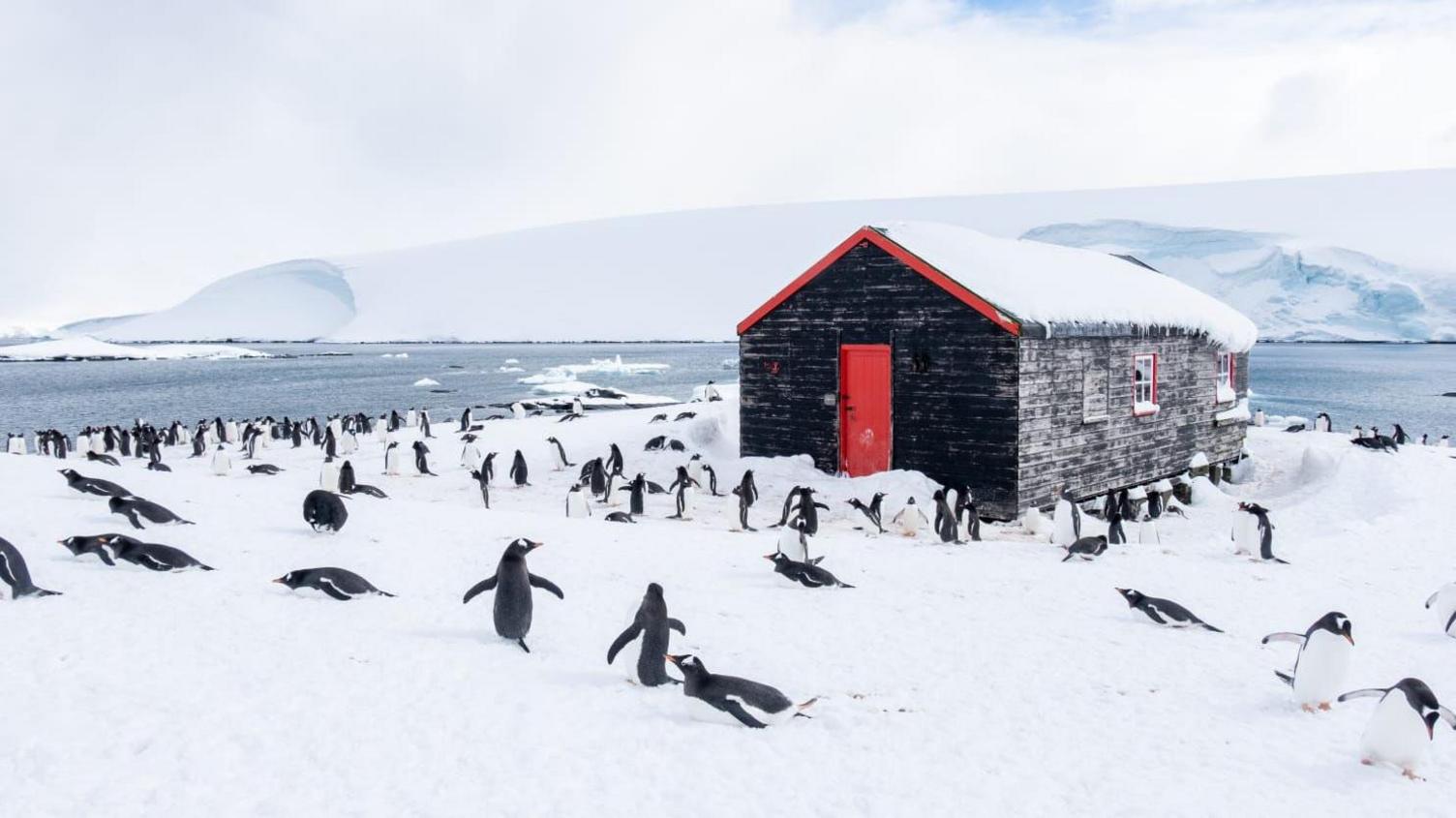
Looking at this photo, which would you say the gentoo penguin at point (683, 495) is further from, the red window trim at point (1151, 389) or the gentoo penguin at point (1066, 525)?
the red window trim at point (1151, 389)

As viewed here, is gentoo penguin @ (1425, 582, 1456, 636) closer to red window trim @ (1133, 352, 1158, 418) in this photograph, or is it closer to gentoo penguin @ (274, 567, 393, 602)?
red window trim @ (1133, 352, 1158, 418)

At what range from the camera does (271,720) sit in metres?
→ 4.67

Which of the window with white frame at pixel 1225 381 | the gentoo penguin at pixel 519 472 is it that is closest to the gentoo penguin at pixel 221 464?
the gentoo penguin at pixel 519 472

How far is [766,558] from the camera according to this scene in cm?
863

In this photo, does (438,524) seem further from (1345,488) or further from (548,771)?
(1345,488)

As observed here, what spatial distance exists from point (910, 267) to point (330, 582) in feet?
32.2

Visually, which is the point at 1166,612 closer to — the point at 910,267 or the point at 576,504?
the point at 910,267

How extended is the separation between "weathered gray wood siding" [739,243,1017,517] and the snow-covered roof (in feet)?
1.85

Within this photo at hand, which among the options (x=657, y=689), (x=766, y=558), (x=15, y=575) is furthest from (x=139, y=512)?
(x=657, y=689)

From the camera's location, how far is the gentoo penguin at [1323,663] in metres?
5.43

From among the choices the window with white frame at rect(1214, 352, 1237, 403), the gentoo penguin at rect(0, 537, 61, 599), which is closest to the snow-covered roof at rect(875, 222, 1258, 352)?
the window with white frame at rect(1214, 352, 1237, 403)

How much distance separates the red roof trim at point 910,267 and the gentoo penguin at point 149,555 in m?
9.08

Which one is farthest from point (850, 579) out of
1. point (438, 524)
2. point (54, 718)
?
point (54, 718)

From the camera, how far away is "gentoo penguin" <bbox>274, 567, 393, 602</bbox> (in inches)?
265
